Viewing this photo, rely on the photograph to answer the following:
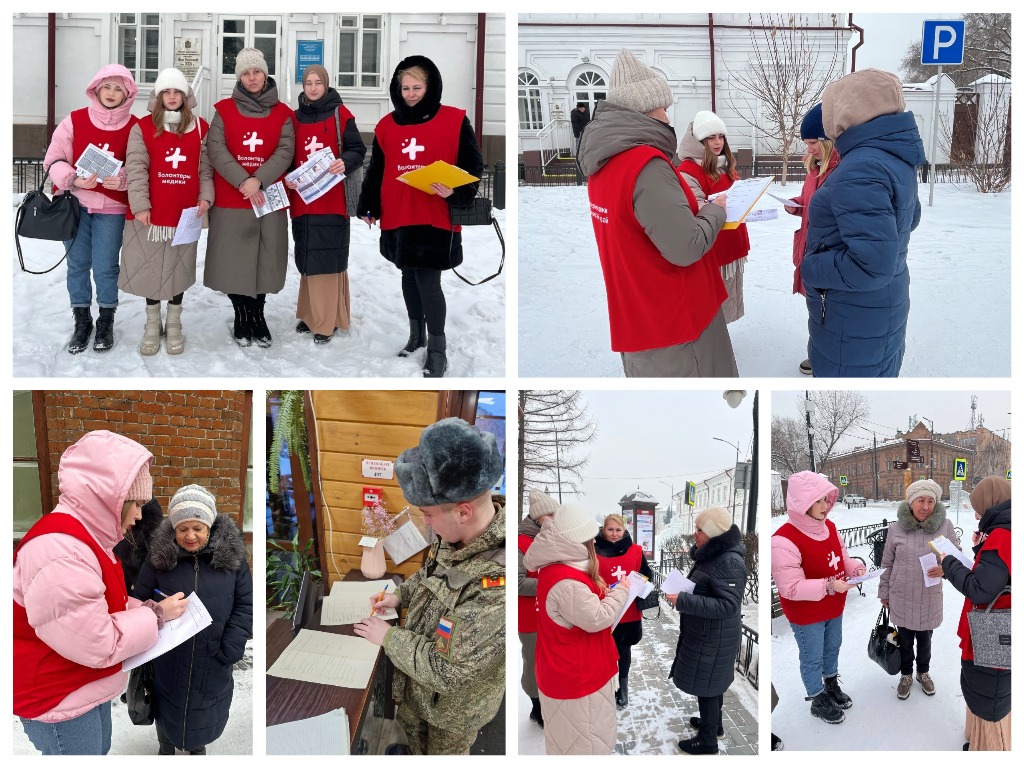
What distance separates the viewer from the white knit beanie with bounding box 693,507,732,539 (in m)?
3.24

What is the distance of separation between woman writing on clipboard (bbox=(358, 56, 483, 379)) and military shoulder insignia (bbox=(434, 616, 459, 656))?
172 centimetres

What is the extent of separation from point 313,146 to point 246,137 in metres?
0.32

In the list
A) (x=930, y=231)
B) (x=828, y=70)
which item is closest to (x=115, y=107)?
(x=930, y=231)

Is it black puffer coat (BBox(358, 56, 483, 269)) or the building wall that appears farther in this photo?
black puffer coat (BBox(358, 56, 483, 269))


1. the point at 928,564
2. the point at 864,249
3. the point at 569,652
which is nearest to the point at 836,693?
the point at 928,564

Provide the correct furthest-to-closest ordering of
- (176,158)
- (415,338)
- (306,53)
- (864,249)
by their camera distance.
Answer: (306,53)
(415,338)
(176,158)
(864,249)

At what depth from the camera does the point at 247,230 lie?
13.3 feet

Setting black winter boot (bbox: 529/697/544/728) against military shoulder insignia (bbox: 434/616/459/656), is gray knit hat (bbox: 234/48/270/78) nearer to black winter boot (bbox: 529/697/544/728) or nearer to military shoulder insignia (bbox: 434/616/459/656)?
military shoulder insignia (bbox: 434/616/459/656)

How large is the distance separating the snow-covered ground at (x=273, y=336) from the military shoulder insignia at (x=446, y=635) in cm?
183

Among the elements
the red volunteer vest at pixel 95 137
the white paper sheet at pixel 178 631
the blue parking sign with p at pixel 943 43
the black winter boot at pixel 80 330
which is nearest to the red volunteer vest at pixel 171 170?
the red volunteer vest at pixel 95 137

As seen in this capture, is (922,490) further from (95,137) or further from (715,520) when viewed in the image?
(95,137)

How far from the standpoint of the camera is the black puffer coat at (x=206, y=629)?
287cm

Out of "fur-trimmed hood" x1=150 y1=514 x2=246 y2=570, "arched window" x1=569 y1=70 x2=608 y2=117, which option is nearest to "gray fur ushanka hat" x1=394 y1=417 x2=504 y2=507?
"fur-trimmed hood" x1=150 y1=514 x2=246 y2=570

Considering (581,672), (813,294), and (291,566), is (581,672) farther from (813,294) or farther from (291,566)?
(813,294)
